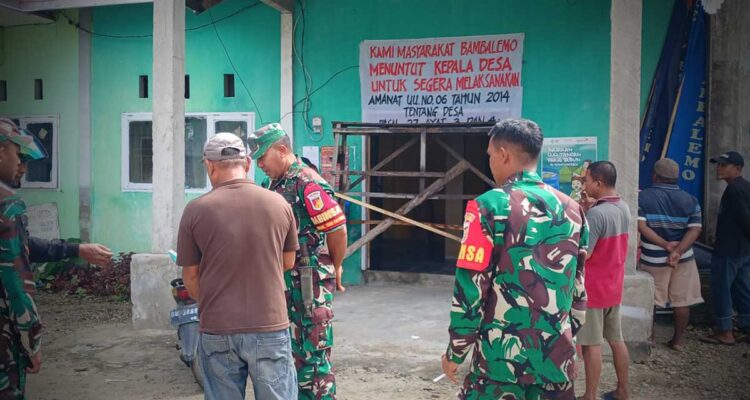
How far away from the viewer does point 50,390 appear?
493cm

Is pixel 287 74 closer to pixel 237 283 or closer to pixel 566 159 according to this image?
pixel 566 159

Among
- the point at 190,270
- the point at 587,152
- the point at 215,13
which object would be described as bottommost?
the point at 190,270

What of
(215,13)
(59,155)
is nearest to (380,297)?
(215,13)

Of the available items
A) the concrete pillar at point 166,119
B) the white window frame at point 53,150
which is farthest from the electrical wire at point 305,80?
the white window frame at point 53,150

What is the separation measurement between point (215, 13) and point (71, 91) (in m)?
2.80

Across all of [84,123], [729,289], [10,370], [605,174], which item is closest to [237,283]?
[10,370]

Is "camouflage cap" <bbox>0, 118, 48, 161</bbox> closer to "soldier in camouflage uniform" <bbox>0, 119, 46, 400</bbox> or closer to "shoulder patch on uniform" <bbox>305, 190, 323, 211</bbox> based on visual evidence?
"soldier in camouflage uniform" <bbox>0, 119, 46, 400</bbox>

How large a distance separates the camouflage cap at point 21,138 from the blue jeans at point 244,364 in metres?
1.30

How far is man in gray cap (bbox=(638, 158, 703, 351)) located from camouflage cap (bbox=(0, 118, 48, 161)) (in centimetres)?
497

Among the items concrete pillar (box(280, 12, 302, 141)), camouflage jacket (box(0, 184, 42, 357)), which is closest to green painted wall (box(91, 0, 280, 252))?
concrete pillar (box(280, 12, 302, 141))

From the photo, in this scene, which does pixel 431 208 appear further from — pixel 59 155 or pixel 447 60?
pixel 59 155

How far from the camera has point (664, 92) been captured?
7465mm

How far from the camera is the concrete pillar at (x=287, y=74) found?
8789mm

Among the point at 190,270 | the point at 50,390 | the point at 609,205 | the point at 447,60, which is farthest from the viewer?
the point at 447,60
